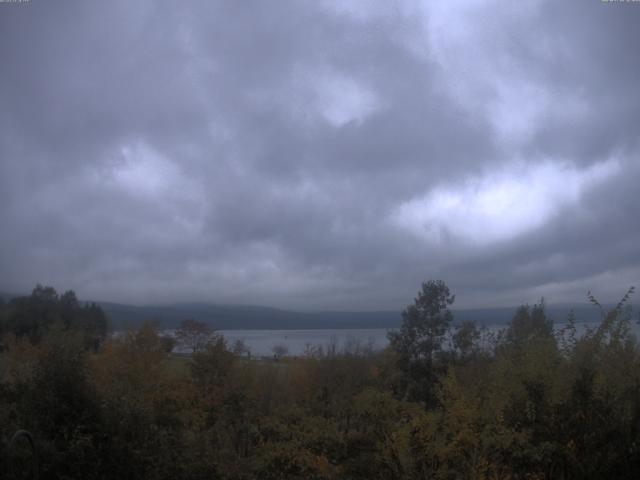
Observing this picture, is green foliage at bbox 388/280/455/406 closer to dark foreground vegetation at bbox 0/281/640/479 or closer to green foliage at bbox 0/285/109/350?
dark foreground vegetation at bbox 0/281/640/479

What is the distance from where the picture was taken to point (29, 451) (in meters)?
9.99

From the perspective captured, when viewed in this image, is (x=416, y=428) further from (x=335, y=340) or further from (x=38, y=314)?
(x=38, y=314)

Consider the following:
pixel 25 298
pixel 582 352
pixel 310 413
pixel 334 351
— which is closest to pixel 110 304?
pixel 25 298

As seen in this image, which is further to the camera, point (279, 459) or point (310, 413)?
point (310, 413)

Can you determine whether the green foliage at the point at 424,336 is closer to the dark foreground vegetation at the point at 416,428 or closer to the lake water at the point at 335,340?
the lake water at the point at 335,340

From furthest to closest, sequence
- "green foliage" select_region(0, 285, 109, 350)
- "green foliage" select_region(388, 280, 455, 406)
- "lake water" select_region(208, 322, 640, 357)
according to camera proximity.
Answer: "green foliage" select_region(0, 285, 109, 350) < "green foliage" select_region(388, 280, 455, 406) < "lake water" select_region(208, 322, 640, 357)

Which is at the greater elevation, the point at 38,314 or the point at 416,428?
the point at 38,314

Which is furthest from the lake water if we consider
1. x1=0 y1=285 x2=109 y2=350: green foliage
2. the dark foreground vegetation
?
x1=0 y1=285 x2=109 y2=350: green foliage

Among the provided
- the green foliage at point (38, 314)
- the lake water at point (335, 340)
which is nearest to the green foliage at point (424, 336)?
the lake water at point (335, 340)

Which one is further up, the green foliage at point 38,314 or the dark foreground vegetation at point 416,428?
the green foliage at point 38,314

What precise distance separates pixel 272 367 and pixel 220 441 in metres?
13.9

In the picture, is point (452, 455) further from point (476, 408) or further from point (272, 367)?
point (272, 367)

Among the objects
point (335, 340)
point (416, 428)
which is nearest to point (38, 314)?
point (335, 340)

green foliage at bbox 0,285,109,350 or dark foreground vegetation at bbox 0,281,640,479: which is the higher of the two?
green foliage at bbox 0,285,109,350
